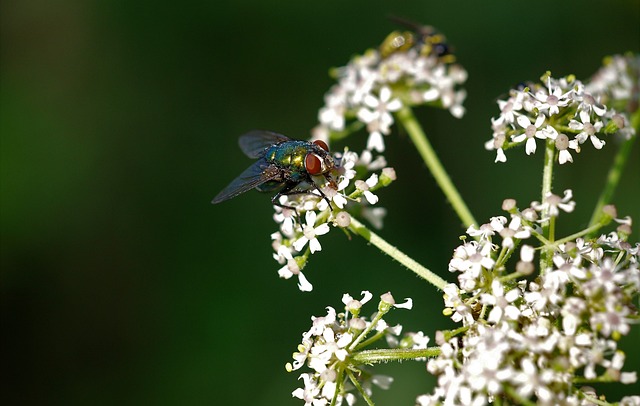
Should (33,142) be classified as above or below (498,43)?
below

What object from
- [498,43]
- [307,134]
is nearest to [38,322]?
[307,134]

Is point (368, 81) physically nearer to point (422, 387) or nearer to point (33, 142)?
point (422, 387)

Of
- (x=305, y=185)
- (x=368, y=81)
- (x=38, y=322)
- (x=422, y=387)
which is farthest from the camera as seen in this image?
(x=38, y=322)

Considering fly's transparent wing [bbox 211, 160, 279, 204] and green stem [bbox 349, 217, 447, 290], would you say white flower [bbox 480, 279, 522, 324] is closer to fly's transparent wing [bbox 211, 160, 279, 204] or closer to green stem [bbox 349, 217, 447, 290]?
green stem [bbox 349, 217, 447, 290]

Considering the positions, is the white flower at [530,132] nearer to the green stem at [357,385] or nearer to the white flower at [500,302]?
the white flower at [500,302]

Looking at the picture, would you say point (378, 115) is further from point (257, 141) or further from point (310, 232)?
point (310, 232)

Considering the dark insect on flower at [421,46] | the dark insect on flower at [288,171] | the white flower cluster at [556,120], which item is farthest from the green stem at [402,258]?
the dark insect on flower at [421,46]
